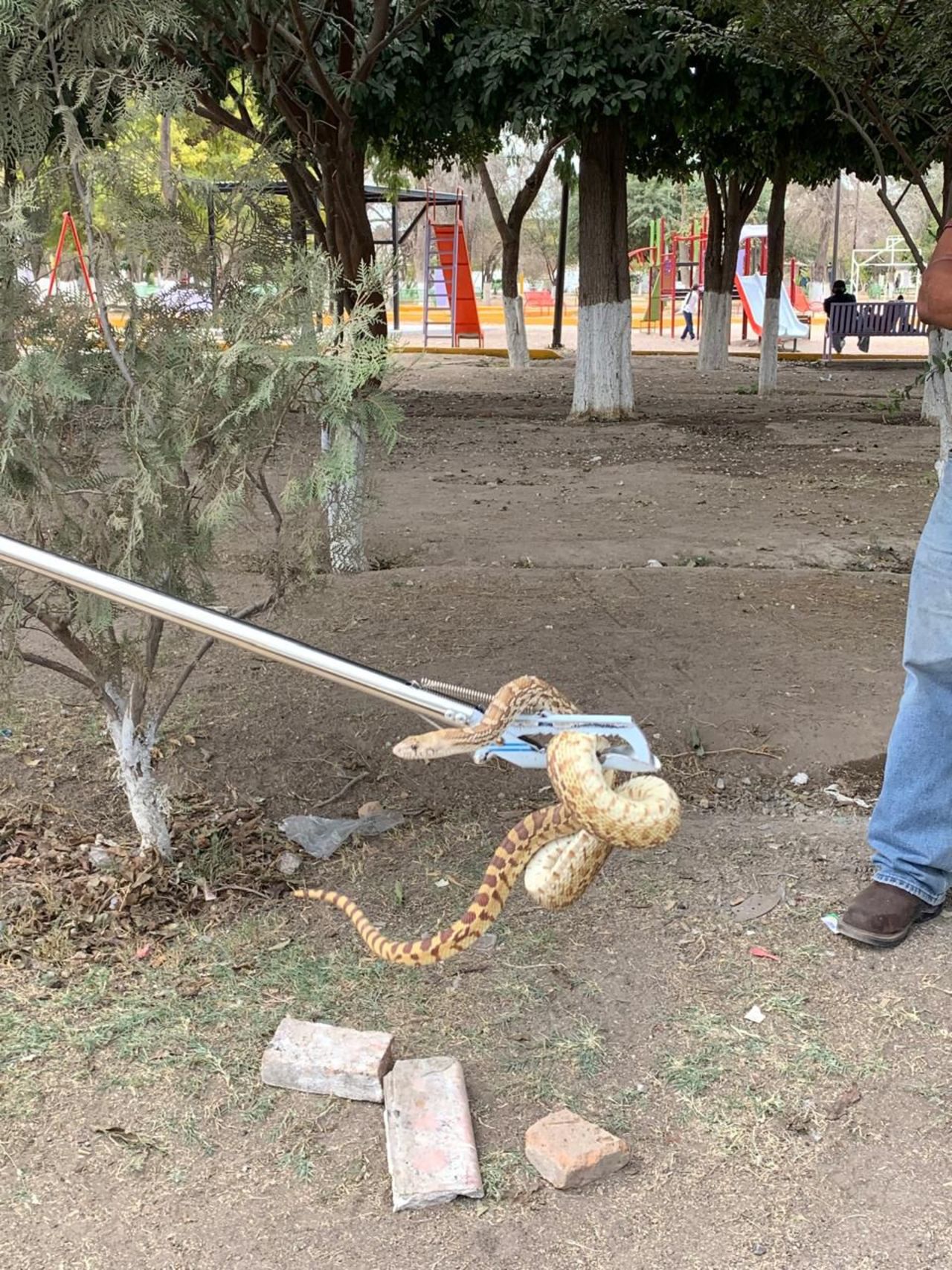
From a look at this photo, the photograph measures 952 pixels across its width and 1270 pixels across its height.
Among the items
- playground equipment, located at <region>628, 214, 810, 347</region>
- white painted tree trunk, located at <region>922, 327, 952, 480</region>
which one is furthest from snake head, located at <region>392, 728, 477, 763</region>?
playground equipment, located at <region>628, 214, 810, 347</region>

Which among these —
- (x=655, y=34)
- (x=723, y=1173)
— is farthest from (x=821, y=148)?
(x=723, y=1173)

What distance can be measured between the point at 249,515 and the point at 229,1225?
1.75 meters

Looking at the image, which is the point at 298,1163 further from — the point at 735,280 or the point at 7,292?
the point at 735,280

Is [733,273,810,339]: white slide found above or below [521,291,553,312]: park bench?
below

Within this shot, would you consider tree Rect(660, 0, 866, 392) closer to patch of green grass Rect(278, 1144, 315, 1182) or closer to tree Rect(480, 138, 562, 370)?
tree Rect(480, 138, 562, 370)

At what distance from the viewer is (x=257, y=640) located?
1653mm

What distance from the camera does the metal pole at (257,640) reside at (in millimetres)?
1630

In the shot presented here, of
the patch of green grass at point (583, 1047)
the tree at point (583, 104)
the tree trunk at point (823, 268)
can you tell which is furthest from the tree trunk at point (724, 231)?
the tree trunk at point (823, 268)

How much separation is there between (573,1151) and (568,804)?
1.05m

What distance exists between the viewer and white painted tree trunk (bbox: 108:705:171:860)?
10.8ft

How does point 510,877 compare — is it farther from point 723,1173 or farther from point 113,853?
point 113,853

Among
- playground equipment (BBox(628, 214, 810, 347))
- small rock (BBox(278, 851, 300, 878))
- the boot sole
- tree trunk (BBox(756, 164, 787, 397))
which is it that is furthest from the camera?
playground equipment (BBox(628, 214, 810, 347))

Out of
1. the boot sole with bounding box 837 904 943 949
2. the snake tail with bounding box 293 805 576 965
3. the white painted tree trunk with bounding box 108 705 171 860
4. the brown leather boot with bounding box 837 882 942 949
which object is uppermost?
the snake tail with bounding box 293 805 576 965

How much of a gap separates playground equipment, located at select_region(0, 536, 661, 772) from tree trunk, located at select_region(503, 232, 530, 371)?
1878cm
